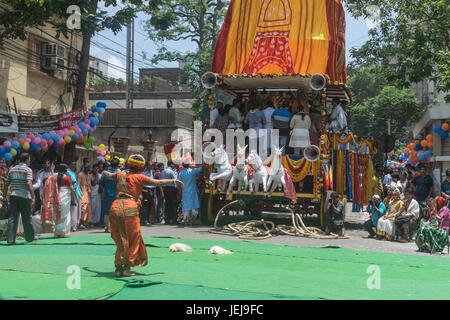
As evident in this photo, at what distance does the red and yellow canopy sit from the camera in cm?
1656

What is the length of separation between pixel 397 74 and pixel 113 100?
34.1 m

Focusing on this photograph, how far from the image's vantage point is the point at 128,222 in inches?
300

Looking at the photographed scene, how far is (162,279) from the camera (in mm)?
7184

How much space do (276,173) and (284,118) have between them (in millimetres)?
2058

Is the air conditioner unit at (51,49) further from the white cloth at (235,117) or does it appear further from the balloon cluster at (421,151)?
the balloon cluster at (421,151)

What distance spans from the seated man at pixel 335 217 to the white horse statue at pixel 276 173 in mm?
1208

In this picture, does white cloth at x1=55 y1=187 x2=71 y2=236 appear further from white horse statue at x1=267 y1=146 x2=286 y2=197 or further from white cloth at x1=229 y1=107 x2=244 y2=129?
white cloth at x1=229 y1=107 x2=244 y2=129

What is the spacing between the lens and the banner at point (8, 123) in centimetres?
1773

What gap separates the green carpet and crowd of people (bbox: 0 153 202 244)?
0.86 meters

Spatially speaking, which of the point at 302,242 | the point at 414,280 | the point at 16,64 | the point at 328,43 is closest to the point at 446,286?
the point at 414,280

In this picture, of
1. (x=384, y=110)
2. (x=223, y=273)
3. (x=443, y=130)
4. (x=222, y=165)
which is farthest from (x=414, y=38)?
(x=384, y=110)

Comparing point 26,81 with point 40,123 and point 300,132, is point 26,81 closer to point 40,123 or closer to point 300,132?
point 40,123

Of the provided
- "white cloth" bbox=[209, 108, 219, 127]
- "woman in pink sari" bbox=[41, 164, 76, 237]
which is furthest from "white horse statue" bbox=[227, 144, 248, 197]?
"woman in pink sari" bbox=[41, 164, 76, 237]

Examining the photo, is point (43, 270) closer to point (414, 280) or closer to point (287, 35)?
point (414, 280)
